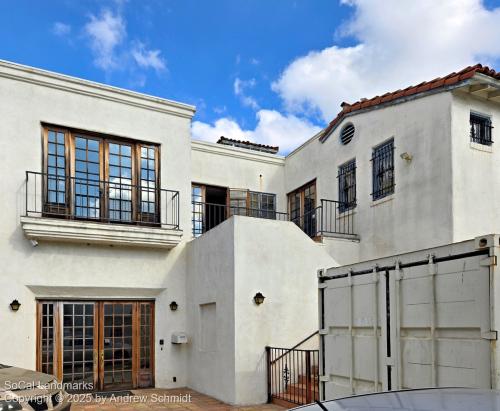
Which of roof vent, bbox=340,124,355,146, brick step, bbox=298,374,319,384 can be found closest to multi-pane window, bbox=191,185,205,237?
roof vent, bbox=340,124,355,146

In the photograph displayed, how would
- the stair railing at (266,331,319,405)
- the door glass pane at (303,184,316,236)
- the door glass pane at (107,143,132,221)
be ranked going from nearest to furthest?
1. the stair railing at (266,331,319,405)
2. the door glass pane at (107,143,132,221)
3. the door glass pane at (303,184,316,236)

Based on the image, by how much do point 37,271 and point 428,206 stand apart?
7903 mm

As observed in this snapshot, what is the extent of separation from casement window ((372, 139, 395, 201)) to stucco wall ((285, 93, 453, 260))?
14 centimetres

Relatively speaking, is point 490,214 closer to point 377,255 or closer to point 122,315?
point 377,255

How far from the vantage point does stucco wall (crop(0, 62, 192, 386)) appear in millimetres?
9422

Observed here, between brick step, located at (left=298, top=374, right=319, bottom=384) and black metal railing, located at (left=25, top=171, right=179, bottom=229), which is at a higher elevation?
black metal railing, located at (left=25, top=171, right=179, bottom=229)

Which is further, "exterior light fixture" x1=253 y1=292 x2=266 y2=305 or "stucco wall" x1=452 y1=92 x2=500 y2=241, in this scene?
"stucco wall" x1=452 y1=92 x2=500 y2=241

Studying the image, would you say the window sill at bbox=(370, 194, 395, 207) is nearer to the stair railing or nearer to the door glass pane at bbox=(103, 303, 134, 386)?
the stair railing

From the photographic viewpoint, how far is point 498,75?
30.1ft

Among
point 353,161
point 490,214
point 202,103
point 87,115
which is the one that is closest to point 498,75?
point 490,214

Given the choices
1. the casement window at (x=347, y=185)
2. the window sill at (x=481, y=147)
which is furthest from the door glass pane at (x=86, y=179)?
the window sill at (x=481, y=147)

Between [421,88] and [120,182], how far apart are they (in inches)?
266

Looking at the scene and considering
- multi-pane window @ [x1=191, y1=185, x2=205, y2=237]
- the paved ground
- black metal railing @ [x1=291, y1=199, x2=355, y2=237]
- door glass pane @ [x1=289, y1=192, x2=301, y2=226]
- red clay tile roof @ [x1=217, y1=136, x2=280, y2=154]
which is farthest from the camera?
red clay tile roof @ [x1=217, y1=136, x2=280, y2=154]

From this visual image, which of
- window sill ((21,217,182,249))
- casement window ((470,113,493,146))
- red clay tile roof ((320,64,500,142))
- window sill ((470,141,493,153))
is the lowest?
window sill ((21,217,182,249))
